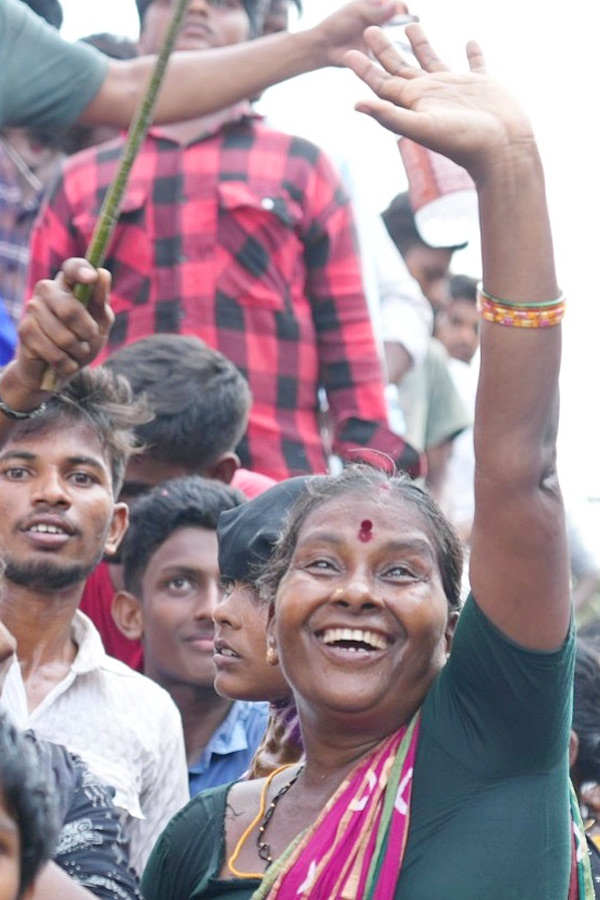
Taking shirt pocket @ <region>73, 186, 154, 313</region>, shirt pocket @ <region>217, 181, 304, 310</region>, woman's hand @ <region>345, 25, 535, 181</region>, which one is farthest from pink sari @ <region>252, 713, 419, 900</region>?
shirt pocket @ <region>73, 186, 154, 313</region>

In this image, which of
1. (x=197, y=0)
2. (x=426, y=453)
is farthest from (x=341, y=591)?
(x=426, y=453)

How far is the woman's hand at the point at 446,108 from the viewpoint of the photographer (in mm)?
2779

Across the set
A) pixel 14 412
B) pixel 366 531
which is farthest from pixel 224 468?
pixel 366 531

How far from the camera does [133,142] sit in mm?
3014

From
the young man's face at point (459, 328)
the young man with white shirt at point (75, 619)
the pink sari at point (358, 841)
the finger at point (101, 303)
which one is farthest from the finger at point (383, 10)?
the young man's face at point (459, 328)

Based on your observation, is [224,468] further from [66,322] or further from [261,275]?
[66,322]

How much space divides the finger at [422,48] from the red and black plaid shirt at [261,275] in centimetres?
222

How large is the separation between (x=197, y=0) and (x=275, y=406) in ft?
3.82

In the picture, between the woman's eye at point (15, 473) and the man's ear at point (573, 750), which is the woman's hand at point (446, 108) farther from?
the man's ear at point (573, 750)

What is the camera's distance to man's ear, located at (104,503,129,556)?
445cm

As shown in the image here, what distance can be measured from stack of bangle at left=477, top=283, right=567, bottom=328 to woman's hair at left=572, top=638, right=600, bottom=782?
5.45 ft

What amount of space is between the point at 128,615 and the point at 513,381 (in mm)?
2201

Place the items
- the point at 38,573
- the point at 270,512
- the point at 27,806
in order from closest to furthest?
the point at 27,806
the point at 270,512
the point at 38,573

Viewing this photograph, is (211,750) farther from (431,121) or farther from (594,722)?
(431,121)
